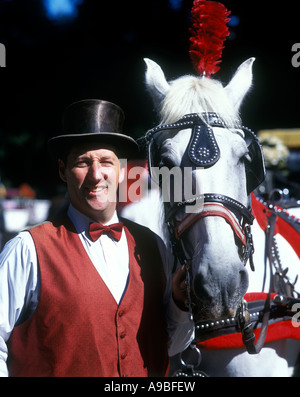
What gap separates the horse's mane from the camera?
6.71 feet

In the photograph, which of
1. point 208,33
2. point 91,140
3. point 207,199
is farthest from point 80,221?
point 208,33

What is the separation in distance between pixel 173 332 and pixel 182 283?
0.25m

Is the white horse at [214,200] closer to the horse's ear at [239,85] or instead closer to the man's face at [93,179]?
the horse's ear at [239,85]

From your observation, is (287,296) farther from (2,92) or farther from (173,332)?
(2,92)

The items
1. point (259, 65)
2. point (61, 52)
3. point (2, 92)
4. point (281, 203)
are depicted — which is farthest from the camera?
point (2, 92)

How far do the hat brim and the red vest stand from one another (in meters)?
0.34

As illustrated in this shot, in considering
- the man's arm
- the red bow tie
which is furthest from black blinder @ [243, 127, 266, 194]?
the man's arm

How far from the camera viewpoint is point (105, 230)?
175 cm

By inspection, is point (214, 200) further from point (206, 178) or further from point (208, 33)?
point (208, 33)

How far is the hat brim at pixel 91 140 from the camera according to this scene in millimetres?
1747

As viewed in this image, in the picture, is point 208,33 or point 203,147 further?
point 208,33

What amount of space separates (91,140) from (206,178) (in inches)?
20.3

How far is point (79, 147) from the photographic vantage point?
5.79 feet

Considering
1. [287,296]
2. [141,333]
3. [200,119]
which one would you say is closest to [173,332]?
[141,333]
